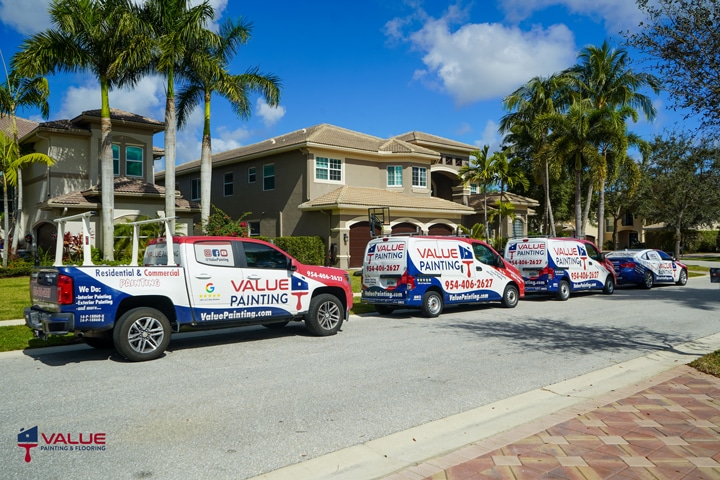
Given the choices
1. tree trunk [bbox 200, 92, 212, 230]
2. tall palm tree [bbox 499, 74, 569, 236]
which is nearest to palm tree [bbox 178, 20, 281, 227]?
tree trunk [bbox 200, 92, 212, 230]

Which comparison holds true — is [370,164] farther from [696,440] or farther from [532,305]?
[696,440]

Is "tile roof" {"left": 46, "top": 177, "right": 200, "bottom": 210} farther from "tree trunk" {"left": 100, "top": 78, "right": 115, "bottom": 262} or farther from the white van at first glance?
the white van

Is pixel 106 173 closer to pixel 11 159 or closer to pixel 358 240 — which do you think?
pixel 11 159

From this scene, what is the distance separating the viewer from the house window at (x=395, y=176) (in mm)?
31969

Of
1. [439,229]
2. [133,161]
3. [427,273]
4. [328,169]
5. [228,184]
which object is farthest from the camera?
[228,184]

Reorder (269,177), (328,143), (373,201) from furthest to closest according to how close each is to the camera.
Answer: (269,177), (328,143), (373,201)

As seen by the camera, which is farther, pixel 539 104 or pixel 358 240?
pixel 539 104

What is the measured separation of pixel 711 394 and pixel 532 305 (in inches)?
389

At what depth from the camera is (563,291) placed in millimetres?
17609

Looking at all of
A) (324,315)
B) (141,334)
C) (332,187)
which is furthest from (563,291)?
(332,187)

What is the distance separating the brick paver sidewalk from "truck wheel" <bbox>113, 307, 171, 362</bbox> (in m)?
5.41

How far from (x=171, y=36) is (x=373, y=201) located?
1203cm

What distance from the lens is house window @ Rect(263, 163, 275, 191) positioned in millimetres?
30967

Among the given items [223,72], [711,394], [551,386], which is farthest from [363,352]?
[223,72]
